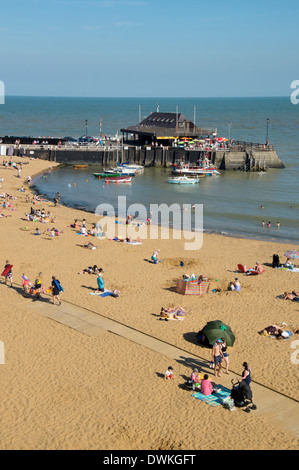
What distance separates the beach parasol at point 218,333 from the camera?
1486 centimetres

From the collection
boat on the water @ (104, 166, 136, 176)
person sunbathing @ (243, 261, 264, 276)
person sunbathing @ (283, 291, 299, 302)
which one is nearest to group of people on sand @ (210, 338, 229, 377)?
person sunbathing @ (283, 291, 299, 302)

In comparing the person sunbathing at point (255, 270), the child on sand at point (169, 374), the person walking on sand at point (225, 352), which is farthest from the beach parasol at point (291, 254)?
the child on sand at point (169, 374)

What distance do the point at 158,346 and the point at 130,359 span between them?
122cm

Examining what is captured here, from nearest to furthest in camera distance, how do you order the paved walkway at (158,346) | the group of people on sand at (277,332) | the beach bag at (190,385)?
the paved walkway at (158,346) → the beach bag at (190,385) → the group of people on sand at (277,332)

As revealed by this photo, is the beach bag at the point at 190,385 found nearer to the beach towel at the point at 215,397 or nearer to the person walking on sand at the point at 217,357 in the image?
the beach towel at the point at 215,397

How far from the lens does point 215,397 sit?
12.3 meters

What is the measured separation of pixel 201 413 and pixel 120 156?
51.9 metres

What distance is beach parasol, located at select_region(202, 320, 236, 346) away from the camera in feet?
48.8

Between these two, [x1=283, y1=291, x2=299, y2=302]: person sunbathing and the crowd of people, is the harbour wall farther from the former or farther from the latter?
[x1=283, y1=291, x2=299, y2=302]: person sunbathing

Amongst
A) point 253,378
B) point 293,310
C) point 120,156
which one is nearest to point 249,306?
point 293,310

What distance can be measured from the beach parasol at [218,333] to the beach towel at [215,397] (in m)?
2.35

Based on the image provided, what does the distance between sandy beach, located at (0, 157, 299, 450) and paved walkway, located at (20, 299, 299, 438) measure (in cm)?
21

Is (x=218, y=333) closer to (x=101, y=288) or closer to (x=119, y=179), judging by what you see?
(x=101, y=288)

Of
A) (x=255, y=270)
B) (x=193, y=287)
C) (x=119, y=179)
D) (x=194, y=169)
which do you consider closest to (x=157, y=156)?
(x=194, y=169)
